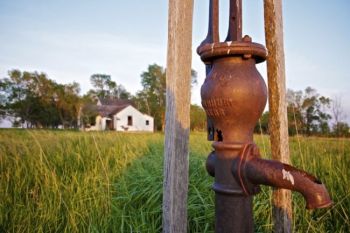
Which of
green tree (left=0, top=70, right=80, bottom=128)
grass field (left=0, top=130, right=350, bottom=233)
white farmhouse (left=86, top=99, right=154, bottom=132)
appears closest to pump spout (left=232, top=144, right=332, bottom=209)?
grass field (left=0, top=130, right=350, bottom=233)

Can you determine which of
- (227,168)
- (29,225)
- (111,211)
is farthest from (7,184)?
(227,168)

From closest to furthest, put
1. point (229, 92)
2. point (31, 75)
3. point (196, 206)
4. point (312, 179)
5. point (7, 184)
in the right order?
point (312, 179)
point (229, 92)
point (196, 206)
point (7, 184)
point (31, 75)

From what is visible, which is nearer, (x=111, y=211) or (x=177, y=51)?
(x=177, y=51)

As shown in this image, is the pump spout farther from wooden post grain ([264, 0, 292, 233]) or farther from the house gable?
the house gable

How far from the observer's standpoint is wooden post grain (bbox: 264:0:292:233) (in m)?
1.35

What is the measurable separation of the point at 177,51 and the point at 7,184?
209 centimetres

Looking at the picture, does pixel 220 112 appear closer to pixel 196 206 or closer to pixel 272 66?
pixel 272 66

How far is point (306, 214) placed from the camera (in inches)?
73.5

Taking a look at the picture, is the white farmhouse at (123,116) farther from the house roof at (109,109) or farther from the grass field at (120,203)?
the grass field at (120,203)

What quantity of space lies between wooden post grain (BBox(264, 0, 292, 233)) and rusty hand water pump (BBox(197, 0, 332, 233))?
2.19 feet

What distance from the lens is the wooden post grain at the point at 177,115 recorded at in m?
1.47

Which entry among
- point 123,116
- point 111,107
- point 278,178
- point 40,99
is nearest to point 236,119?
point 278,178

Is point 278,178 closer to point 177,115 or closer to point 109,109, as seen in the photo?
point 177,115

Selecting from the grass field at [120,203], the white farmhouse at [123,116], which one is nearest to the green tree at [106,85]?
the white farmhouse at [123,116]
